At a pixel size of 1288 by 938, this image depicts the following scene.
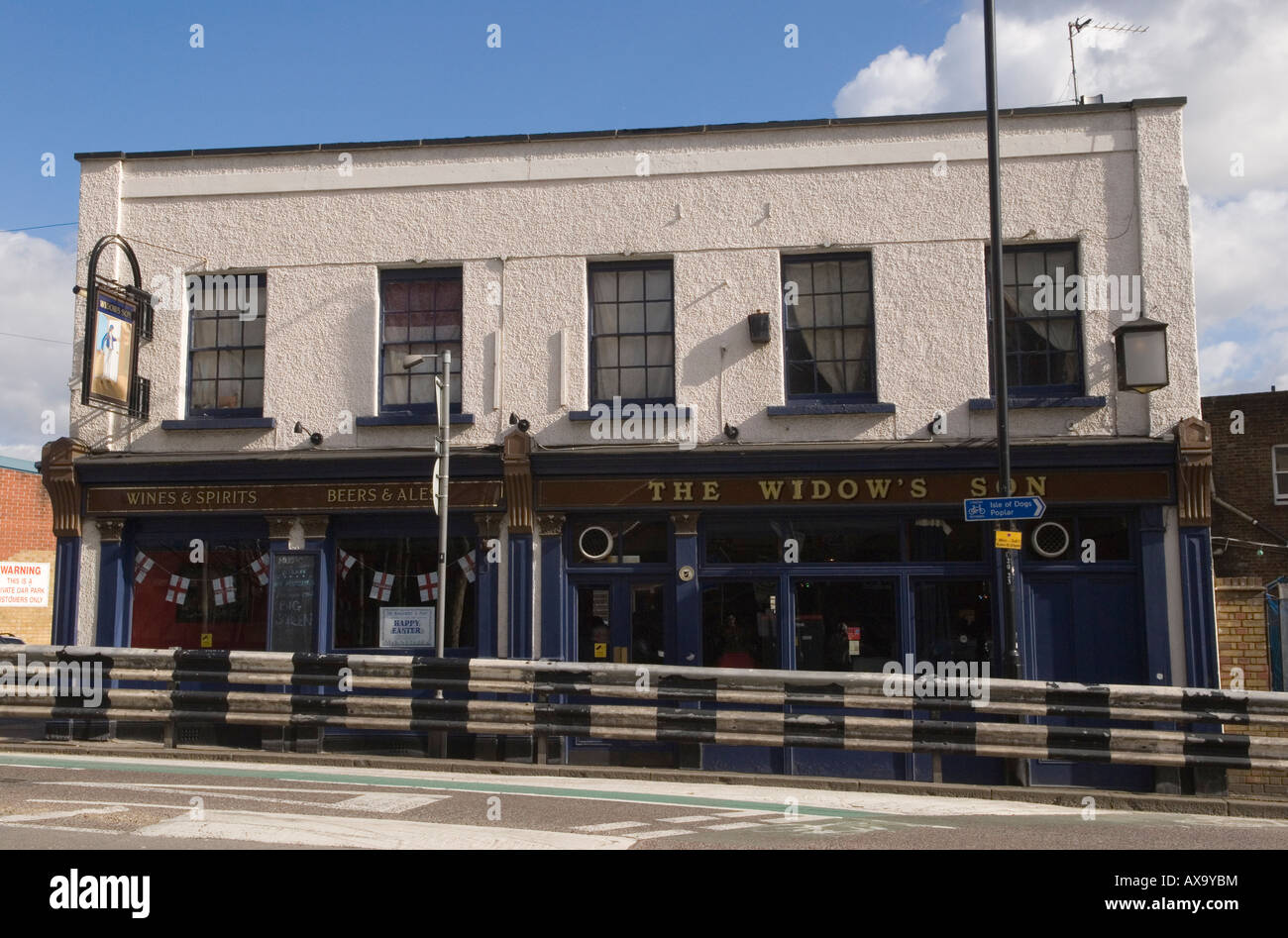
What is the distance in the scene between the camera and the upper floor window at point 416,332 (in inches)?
576

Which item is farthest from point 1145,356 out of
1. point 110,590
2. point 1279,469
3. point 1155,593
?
point 1279,469

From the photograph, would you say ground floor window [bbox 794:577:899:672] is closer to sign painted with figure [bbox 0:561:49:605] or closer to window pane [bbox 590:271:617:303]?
window pane [bbox 590:271:617:303]

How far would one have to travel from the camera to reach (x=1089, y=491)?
13266mm

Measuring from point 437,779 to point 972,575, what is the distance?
21.7ft

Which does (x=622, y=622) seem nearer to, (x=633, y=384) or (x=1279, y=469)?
(x=633, y=384)

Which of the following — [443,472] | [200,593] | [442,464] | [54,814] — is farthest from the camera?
[200,593]

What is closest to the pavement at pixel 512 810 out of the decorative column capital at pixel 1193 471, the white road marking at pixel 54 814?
the white road marking at pixel 54 814

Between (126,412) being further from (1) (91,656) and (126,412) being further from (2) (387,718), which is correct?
(2) (387,718)

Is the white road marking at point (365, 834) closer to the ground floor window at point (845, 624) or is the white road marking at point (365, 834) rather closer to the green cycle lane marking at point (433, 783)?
the green cycle lane marking at point (433, 783)

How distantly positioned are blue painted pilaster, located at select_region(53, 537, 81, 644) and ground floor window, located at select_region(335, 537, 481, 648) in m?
3.37

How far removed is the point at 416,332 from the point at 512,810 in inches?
290

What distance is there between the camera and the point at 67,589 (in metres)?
14.6

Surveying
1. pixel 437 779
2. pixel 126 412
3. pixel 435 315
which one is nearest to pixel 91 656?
pixel 126 412

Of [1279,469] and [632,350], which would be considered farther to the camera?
[1279,469]
